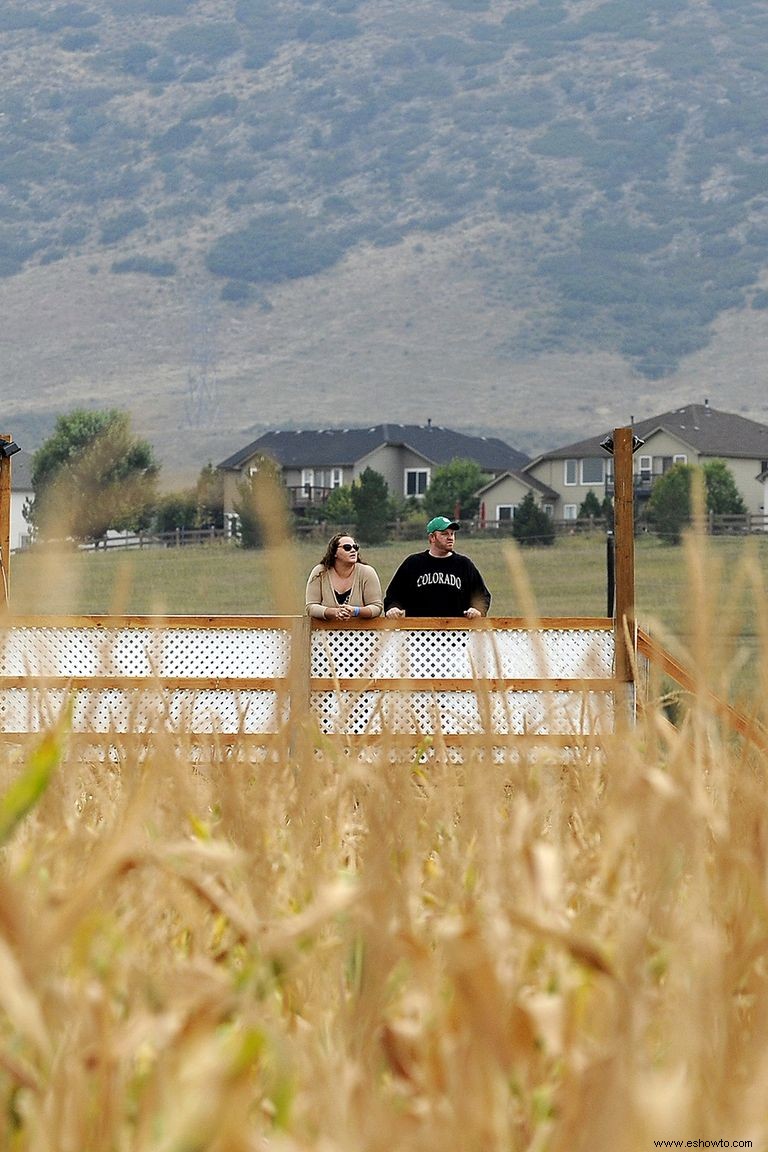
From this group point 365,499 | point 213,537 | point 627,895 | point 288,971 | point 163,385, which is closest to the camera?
point 288,971

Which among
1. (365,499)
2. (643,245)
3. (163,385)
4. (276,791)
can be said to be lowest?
(276,791)

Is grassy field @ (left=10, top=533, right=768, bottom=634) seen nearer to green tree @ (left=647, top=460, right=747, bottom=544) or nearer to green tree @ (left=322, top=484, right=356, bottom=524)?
green tree @ (left=647, top=460, right=747, bottom=544)

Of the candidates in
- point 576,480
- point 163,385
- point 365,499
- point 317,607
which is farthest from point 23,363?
point 317,607

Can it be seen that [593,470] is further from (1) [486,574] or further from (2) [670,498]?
(1) [486,574]

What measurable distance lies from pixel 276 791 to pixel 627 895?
63 centimetres

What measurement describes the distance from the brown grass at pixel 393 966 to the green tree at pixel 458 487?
92438mm

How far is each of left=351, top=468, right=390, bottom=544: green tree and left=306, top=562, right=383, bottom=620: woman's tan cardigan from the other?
55494 mm

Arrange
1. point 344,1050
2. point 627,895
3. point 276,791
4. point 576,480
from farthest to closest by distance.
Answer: point 576,480
point 276,791
point 627,895
point 344,1050

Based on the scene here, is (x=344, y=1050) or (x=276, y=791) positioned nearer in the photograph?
(x=344, y=1050)

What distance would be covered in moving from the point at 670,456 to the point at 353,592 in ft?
326

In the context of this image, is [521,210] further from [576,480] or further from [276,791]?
[276,791]

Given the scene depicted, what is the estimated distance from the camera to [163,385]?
168875 mm

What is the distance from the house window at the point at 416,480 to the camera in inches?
4567

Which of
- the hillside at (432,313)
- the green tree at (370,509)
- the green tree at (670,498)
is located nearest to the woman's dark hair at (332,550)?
the green tree at (370,509)
